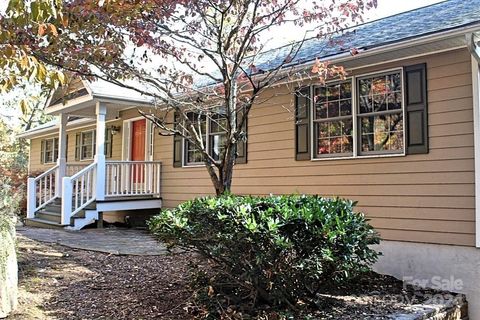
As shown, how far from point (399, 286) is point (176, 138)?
623 cm

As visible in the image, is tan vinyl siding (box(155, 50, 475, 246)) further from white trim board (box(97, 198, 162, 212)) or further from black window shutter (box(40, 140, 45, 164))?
black window shutter (box(40, 140, 45, 164))

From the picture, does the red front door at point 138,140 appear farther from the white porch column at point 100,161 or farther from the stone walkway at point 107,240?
the stone walkway at point 107,240

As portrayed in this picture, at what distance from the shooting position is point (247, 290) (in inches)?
169

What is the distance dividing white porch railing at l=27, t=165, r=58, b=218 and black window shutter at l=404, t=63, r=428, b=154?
921 cm

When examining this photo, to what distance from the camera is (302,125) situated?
766 cm

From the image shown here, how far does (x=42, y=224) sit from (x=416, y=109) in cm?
874

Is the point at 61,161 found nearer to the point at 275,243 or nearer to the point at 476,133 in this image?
the point at 275,243

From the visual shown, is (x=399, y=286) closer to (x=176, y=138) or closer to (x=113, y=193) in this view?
(x=176, y=138)

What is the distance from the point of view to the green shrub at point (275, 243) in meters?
3.83

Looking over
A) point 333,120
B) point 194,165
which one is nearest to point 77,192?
point 194,165

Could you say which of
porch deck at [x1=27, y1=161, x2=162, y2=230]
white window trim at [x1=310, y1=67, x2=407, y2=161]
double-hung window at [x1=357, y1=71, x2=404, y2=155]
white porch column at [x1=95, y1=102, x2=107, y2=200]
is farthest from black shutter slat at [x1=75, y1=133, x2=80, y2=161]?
double-hung window at [x1=357, y1=71, x2=404, y2=155]

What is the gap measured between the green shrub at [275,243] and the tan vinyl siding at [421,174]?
2115mm

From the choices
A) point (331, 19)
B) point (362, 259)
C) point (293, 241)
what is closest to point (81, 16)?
point (331, 19)

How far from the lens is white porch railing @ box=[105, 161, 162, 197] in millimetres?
10617
